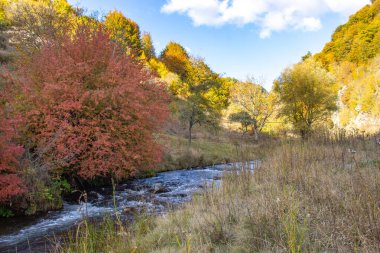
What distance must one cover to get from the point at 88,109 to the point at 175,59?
133ft

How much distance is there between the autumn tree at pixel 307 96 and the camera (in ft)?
86.9

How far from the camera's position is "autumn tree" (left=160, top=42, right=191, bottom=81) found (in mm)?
46969

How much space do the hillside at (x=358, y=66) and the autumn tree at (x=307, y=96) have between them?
454 cm

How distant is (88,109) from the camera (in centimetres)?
1052

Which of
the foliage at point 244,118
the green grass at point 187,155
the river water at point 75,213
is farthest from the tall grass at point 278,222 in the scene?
the foliage at point 244,118

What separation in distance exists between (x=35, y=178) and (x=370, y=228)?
8.24 m

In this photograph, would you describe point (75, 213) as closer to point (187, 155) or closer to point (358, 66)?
point (187, 155)

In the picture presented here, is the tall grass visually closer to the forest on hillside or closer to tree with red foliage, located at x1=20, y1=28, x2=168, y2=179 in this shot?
the forest on hillside

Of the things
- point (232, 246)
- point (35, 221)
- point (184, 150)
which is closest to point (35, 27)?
point (184, 150)

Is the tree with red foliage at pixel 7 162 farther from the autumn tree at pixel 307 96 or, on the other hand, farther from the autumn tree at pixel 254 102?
the autumn tree at pixel 254 102

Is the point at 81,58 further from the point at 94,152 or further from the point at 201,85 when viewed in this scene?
the point at 201,85

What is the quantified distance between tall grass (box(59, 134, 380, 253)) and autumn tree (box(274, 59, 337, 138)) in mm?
22263

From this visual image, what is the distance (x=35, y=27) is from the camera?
22578 mm

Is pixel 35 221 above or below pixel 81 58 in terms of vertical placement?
below
